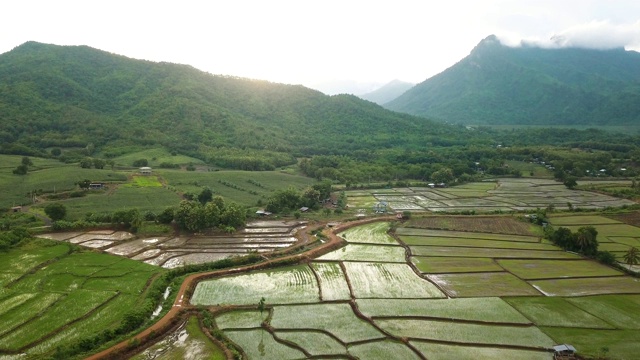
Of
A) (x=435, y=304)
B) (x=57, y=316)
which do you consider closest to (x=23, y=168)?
(x=57, y=316)

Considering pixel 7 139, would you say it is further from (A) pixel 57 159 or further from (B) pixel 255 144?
(B) pixel 255 144

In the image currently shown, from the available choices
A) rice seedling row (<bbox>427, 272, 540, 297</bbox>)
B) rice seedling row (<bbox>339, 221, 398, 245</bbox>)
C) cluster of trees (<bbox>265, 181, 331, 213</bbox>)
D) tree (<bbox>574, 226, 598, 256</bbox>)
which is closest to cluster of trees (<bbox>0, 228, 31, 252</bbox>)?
cluster of trees (<bbox>265, 181, 331, 213</bbox>)

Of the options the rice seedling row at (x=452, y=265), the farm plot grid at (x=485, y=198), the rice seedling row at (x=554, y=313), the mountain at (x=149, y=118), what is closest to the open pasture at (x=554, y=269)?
the rice seedling row at (x=452, y=265)

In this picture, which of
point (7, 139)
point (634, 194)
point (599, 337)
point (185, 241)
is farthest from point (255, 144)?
point (599, 337)

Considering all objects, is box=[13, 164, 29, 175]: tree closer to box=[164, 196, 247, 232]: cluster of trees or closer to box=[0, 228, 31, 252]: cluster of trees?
box=[0, 228, 31, 252]: cluster of trees

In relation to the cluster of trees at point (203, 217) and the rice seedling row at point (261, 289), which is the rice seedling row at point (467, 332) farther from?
the cluster of trees at point (203, 217)

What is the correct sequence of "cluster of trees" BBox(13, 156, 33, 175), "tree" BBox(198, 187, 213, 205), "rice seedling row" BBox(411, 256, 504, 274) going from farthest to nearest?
"cluster of trees" BBox(13, 156, 33, 175)
"tree" BBox(198, 187, 213, 205)
"rice seedling row" BBox(411, 256, 504, 274)
